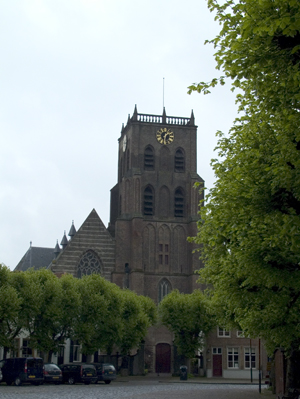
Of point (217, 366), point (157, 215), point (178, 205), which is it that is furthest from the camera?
point (178, 205)

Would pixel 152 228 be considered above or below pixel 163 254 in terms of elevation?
above

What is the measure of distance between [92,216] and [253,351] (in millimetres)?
23647

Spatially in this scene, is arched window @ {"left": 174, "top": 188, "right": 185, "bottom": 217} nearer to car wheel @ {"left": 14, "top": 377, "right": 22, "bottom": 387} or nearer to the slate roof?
the slate roof

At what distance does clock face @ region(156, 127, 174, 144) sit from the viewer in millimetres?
73250

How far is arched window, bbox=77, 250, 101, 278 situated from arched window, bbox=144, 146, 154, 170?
12.4 metres

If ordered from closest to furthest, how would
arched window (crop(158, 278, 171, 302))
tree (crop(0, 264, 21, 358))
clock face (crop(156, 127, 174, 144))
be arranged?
tree (crop(0, 264, 21, 358)) < arched window (crop(158, 278, 171, 302)) < clock face (crop(156, 127, 174, 144))

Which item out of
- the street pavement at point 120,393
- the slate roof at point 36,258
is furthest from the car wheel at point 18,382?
the slate roof at point 36,258

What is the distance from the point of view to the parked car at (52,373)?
38.2m

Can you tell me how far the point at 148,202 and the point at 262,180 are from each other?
5429 cm

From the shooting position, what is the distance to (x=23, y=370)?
36.1 meters

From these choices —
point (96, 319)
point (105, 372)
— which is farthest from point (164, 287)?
point (105, 372)

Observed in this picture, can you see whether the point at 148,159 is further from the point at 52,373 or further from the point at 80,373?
the point at 52,373

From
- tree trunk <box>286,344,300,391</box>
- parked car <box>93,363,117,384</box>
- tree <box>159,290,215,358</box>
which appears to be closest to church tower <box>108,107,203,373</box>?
tree <box>159,290,215,358</box>

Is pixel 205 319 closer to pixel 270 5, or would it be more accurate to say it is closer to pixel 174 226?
pixel 174 226
